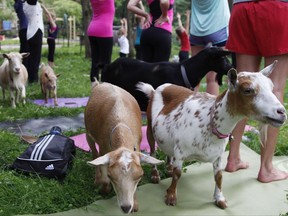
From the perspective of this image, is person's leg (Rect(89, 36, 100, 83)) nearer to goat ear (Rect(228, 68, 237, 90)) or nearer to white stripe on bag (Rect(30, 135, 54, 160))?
white stripe on bag (Rect(30, 135, 54, 160))

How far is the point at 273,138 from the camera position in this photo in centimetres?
371

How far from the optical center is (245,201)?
3381 mm

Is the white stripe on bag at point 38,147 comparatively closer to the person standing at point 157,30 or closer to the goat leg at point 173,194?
the goat leg at point 173,194

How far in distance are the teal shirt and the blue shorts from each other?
47 mm

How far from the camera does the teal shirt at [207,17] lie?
16.3 ft

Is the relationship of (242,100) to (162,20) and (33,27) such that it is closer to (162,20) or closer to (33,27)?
(162,20)

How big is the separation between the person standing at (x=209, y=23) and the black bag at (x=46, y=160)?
237 centimetres

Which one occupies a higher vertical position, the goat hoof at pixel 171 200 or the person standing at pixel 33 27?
the person standing at pixel 33 27

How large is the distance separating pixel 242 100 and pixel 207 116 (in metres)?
0.39

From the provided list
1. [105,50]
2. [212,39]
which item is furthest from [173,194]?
[105,50]

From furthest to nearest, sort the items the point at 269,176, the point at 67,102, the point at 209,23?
the point at 67,102
the point at 209,23
the point at 269,176

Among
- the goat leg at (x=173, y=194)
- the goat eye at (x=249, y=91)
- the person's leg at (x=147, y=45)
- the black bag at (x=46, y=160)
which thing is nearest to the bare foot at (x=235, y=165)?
the goat leg at (x=173, y=194)

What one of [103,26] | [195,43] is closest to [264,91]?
[195,43]

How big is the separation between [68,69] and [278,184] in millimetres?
10477
